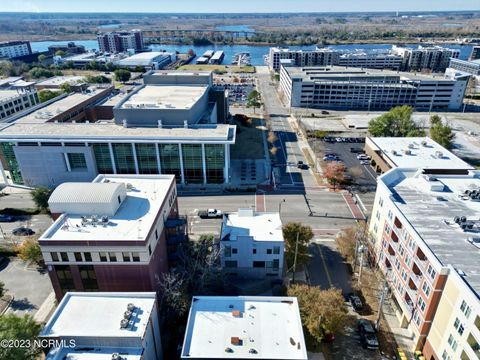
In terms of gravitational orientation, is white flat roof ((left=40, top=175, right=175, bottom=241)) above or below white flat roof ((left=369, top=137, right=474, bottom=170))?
above

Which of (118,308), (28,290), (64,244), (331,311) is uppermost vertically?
(64,244)

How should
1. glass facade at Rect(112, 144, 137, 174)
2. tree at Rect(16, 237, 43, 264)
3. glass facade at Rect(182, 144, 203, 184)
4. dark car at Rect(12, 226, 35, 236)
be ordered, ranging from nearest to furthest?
tree at Rect(16, 237, 43, 264) < dark car at Rect(12, 226, 35, 236) < glass facade at Rect(182, 144, 203, 184) < glass facade at Rect(112, 144, 137, 174)

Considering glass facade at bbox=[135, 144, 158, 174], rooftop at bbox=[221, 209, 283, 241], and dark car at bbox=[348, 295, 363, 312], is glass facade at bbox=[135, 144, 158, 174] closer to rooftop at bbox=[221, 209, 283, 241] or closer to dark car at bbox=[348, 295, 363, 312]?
rooftop at bbox=[221, 209, 283, 241]

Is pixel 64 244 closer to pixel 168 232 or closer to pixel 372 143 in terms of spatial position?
pixel 168 232

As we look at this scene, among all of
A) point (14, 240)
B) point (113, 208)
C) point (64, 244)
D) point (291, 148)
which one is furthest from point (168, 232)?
point (291, 148)

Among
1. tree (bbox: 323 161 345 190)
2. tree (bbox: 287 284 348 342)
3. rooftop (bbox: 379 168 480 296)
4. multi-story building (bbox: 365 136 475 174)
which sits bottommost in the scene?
tree (bbox: 323 161 345 190)

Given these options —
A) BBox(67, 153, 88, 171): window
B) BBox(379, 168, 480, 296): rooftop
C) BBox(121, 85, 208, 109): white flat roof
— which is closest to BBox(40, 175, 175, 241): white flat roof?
BBox(67, 153, 88, 171): window
